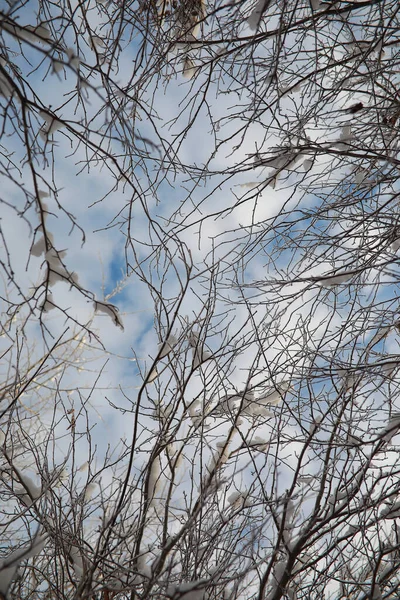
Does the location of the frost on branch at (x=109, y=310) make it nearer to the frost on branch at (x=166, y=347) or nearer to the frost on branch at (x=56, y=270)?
the frost on branch at (x=56, y=270)

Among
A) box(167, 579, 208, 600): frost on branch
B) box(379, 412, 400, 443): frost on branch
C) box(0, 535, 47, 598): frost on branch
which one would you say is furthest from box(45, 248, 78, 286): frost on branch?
box(379, 412, 400, 443): frost on branch

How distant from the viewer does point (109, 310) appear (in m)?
1.75

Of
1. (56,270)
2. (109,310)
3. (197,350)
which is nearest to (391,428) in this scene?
(197,350)

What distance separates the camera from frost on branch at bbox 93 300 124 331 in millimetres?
1740

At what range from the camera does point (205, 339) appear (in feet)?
9.45

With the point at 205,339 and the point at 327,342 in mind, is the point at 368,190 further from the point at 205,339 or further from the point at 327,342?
the point at 205,339

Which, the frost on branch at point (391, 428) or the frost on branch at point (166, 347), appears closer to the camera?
the frost on branch at point (391, 428)

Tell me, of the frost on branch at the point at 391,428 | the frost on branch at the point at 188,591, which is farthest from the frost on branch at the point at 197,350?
the frost on branch at the point at 188,591

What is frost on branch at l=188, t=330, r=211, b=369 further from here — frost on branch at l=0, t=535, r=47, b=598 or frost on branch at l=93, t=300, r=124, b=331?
frost on branch at l=0, t=535, r=47, b=598

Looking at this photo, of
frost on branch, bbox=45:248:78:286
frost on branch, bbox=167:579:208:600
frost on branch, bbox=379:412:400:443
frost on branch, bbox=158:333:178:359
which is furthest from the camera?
frost on branch, bbox=158:333:178:359

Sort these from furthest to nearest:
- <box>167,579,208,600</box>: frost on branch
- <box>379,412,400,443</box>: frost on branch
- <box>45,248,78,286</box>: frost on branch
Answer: <box>379,412,400,443</box>: frost on branch, <box>45,248,78,286</box>: frost on branch, <box>167,579,208,600</box>: frost on branch

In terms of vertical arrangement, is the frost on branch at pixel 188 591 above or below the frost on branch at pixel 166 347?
below

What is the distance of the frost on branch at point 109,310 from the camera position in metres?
1.74

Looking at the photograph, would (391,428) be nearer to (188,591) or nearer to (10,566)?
(188,591)
